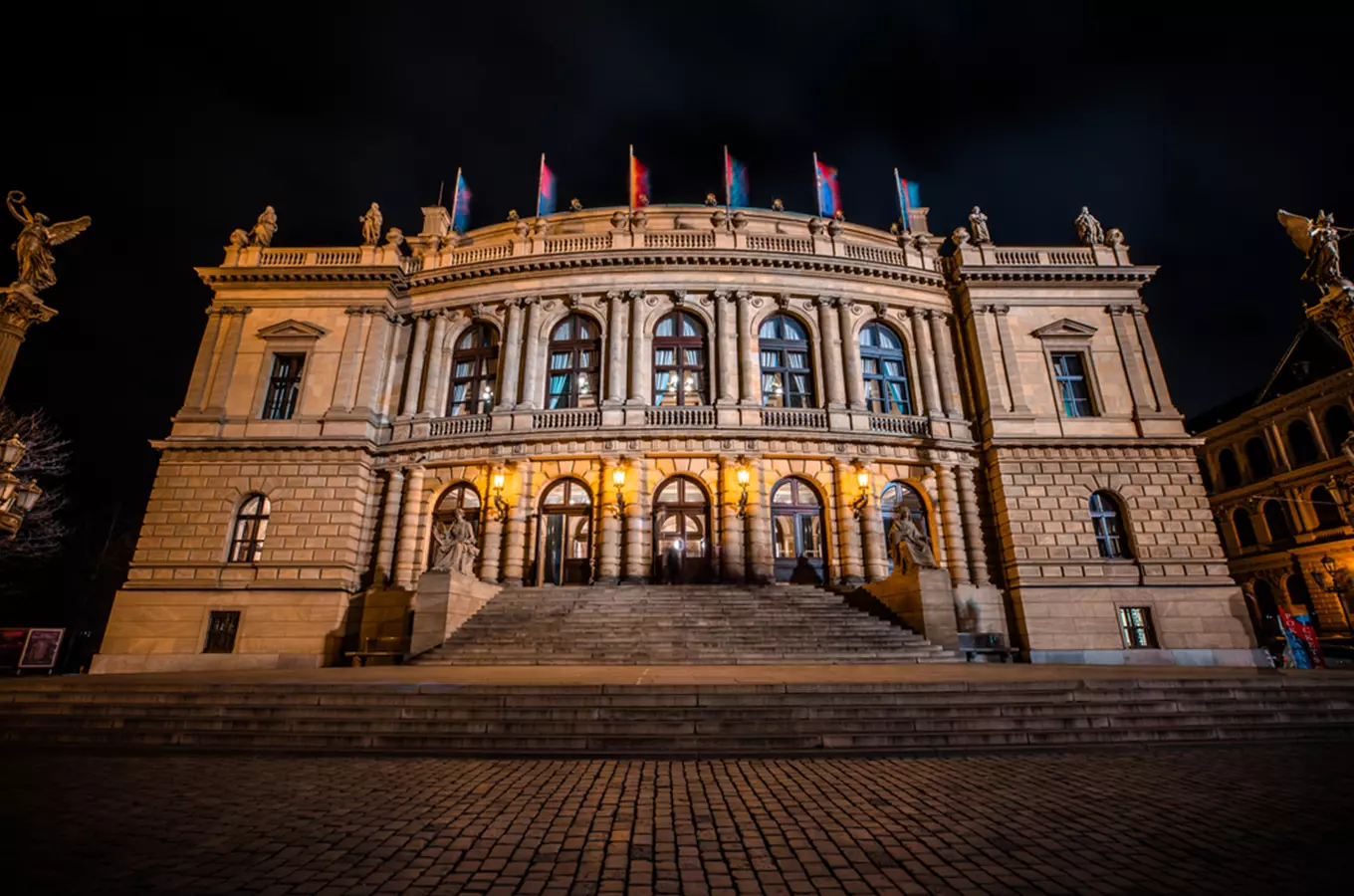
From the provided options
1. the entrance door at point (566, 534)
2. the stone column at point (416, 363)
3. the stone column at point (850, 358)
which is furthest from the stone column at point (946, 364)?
the stone column at point (416, 363)

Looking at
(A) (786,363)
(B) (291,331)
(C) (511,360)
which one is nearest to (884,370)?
(A) (786,363)

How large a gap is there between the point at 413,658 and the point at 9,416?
25.4m

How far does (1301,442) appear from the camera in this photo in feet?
115

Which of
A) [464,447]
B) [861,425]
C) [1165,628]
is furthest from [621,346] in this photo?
[1165,628]

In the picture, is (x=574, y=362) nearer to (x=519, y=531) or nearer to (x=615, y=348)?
(x=615, y=348)

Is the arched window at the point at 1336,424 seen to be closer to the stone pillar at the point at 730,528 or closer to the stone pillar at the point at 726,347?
the stone pillar at the point at 726,347

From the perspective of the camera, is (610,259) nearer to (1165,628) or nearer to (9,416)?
(1165,628)

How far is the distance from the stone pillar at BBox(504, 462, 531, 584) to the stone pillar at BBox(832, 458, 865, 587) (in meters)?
11.1

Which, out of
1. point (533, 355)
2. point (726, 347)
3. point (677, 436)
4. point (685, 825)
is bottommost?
point (685, 825)

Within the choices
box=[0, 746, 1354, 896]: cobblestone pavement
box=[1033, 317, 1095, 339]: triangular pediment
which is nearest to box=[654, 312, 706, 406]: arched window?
box=[1033, 317, 1095, 339]: triangular pediment

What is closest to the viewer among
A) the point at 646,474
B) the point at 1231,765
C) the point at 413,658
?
the point at 1231,765

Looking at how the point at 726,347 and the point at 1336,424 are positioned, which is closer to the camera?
the point at 726,347

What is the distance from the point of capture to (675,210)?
2600 cm

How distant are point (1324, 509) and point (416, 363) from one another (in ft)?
161
